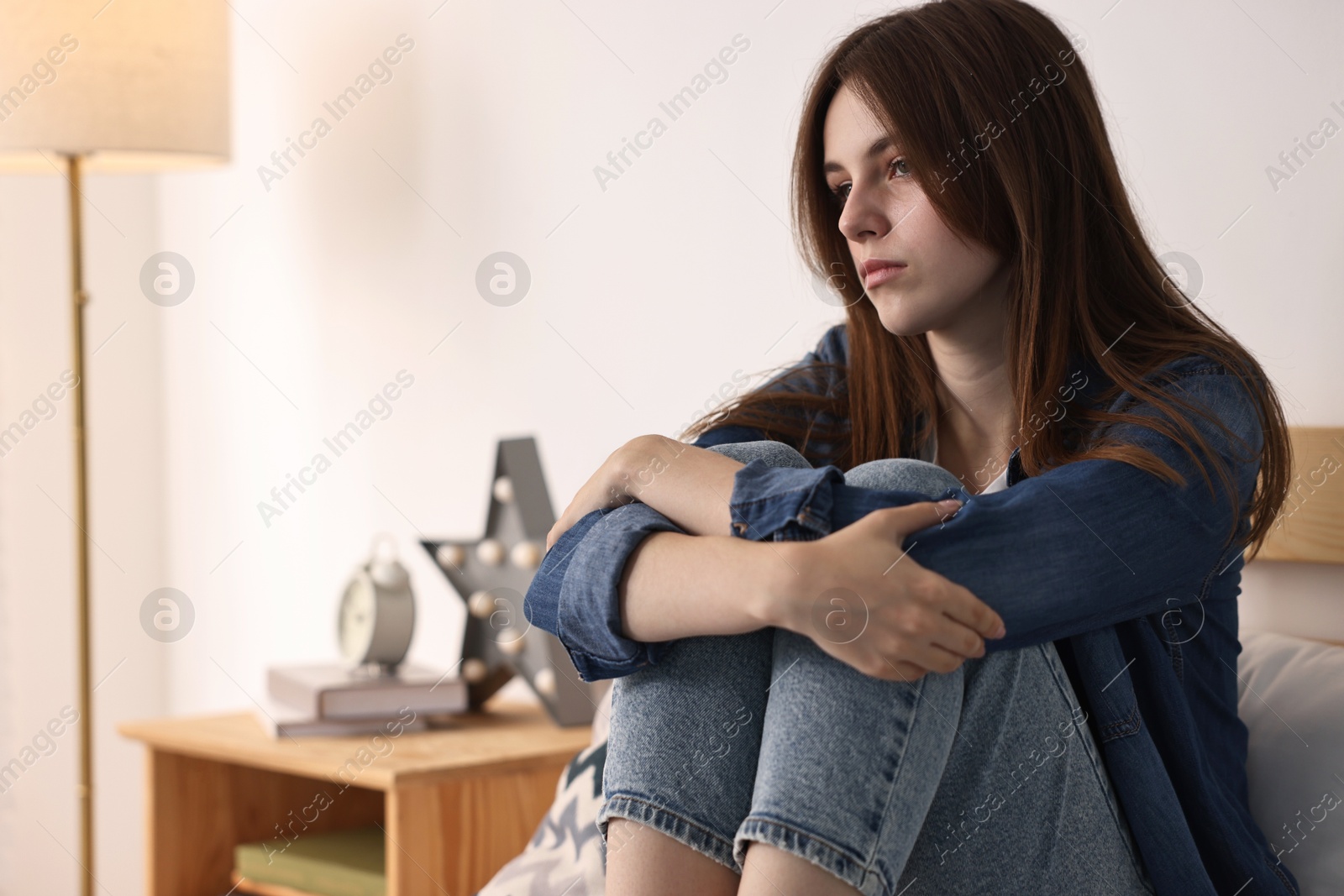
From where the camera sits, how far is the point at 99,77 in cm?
174

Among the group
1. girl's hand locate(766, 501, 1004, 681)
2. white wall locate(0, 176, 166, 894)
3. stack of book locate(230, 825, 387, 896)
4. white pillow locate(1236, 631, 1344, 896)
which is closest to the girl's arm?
girl's hand locate(766, 501, 1004, 681)

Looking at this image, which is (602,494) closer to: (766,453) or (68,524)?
(766,453)

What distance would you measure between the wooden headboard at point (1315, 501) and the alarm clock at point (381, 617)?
1.04 m

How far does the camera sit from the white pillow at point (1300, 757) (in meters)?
0.93

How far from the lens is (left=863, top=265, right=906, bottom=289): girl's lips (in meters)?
1.03

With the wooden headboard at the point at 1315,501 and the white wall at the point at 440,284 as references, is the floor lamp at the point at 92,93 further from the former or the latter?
the wooden headboard at the point at 1315,501

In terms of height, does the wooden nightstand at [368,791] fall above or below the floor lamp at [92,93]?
below

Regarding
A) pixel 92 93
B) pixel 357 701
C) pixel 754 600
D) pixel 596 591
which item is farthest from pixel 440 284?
pixel 754 600

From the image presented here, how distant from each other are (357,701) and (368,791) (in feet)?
0.94

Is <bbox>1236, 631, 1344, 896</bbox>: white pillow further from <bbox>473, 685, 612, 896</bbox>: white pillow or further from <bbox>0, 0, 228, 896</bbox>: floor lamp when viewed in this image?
<bbox>0, 0, 228, 896</bbox>: floor lamp

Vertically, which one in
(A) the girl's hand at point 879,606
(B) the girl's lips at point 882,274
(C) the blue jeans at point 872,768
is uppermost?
(B) the girl's lips at point 882,274

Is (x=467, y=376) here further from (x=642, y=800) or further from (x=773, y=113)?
(x=642, y=800)

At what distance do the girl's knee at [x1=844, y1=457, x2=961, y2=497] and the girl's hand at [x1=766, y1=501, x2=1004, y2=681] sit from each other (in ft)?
0.22

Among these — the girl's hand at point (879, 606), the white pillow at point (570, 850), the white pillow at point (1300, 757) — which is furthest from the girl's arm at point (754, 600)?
the white pillow at point (1300, 757)
